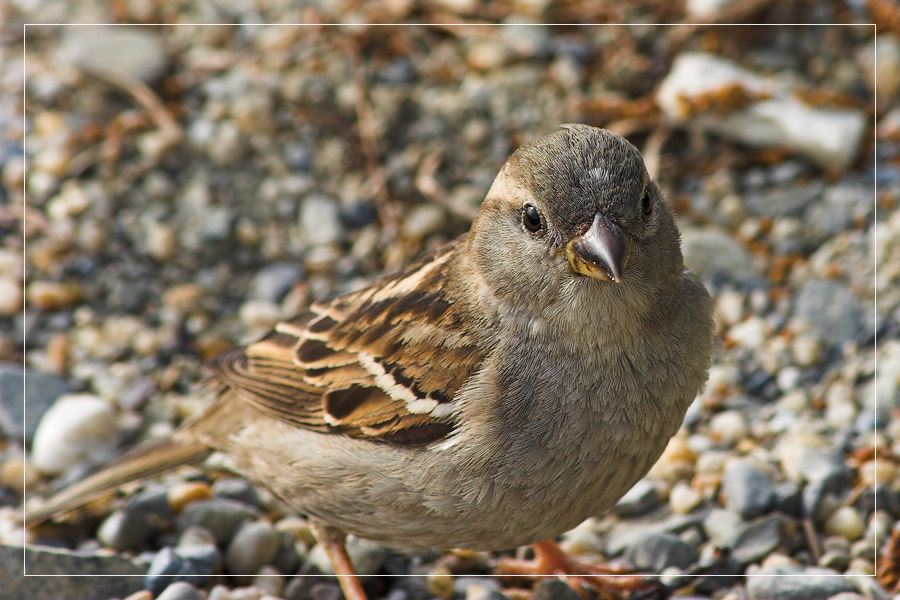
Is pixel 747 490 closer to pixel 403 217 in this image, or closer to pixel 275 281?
pixel 403 217

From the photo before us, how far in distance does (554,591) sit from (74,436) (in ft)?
6.66

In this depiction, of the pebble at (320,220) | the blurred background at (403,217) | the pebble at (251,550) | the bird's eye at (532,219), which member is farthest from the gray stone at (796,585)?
the pebble at (320,220)

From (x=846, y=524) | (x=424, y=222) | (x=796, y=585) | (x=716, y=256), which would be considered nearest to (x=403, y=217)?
(x=424, y=222)

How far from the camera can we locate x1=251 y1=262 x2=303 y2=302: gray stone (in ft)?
15.6

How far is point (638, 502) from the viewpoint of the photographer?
3703 mm

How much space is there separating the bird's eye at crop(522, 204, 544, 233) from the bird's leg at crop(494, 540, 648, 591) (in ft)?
4.05

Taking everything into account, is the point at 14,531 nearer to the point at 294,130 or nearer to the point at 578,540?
the point at 578,540

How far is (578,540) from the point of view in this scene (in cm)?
367

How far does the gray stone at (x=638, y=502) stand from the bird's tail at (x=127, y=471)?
1.55m

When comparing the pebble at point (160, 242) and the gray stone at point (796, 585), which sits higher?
the pebble at point (160, 242)

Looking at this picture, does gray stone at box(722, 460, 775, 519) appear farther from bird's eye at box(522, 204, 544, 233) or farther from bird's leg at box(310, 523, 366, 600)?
bird's eye at box(522, 204, 544, 233)

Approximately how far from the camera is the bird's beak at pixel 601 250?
2.47 meters

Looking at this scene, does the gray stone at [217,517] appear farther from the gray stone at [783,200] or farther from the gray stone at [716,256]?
the gray stone at [783,200]

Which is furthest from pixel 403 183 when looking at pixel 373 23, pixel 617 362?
pixel 617 362
